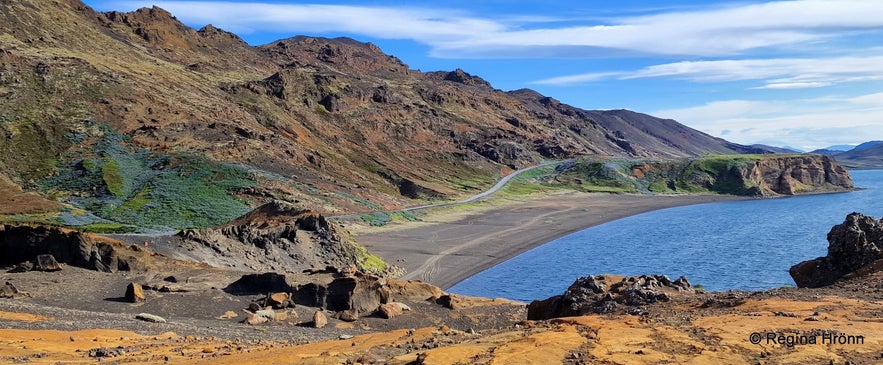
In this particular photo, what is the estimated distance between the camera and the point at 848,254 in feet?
106

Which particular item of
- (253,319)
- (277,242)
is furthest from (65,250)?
(253,319)

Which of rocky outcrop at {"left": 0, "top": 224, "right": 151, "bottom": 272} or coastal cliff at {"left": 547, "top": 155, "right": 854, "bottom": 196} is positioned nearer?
rocky outcrop at {"left": 0, "top": 224, "right": 151, "bottom": 272}

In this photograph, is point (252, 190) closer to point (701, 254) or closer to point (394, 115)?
point (701, 254)

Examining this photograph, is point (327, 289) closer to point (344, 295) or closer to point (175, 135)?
point (344, 295)

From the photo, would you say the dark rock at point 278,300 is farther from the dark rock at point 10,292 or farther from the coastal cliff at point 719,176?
the coastal cliff at point 719,176

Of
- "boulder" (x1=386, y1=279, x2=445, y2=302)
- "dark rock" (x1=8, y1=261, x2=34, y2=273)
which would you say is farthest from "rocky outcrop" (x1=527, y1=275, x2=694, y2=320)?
"dark rock" (x1=8, y1=261, x2=34, y2=273)

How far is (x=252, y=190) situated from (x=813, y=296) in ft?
278

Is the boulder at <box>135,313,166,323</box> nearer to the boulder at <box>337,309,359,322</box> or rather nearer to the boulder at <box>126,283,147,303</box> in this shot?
the boulder at <box>126,283,147,303</box>

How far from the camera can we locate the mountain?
91938 millimetres

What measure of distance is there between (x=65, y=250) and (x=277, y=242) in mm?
18906

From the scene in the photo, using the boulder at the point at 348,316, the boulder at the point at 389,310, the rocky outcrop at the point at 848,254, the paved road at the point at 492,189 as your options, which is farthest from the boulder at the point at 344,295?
the paved road at the point at 492,189

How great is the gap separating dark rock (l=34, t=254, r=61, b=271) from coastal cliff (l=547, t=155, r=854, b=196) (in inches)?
5783

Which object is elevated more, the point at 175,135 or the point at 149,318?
the point at 175,135

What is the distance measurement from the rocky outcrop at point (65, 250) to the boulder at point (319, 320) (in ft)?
57.2
